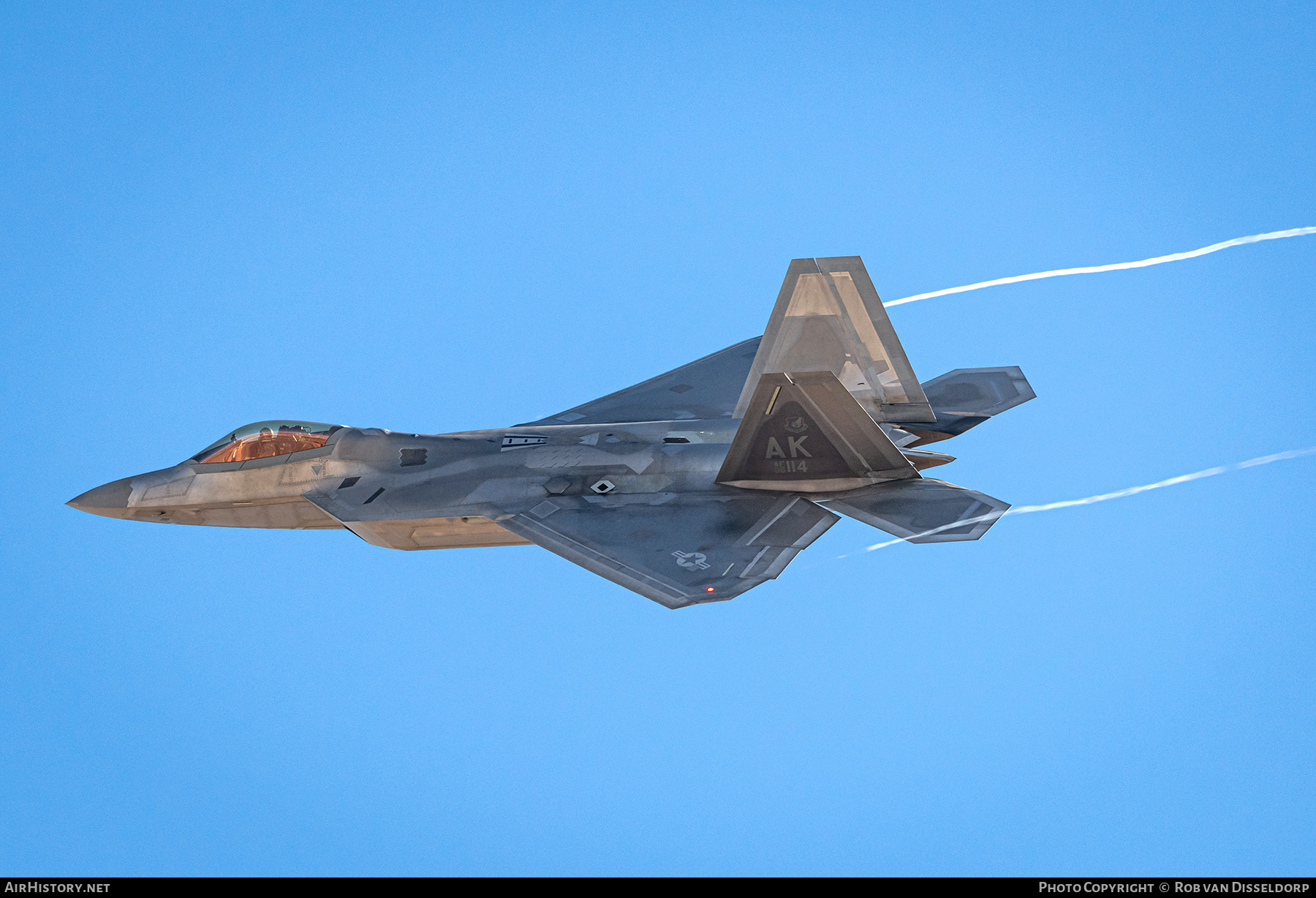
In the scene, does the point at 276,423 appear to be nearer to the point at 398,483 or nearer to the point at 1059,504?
the point at 398,483

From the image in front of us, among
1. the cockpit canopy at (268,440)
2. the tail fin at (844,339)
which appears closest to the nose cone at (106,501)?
the cockpit canopy at (268,440)

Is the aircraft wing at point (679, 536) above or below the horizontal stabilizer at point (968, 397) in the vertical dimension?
below

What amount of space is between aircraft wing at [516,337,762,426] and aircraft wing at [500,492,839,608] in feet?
8.98

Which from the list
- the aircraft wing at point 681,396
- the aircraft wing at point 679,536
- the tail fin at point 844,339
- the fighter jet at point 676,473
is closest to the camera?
the aircraft wing at point 679,536

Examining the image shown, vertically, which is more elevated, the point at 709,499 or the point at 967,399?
the point at 967,399

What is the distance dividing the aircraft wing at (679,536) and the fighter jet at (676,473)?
0.11 feet

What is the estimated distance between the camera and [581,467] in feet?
77.0

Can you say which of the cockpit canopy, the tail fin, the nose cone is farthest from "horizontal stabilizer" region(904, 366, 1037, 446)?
the nose cone

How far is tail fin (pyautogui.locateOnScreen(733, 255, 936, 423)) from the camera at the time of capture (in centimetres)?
2502

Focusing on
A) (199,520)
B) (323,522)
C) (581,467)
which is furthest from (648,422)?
(199,520)

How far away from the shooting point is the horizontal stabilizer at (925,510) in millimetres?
21188

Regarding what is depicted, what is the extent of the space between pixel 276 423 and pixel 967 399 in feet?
38.6

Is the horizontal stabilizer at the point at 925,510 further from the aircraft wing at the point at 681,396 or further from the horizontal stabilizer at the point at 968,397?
the aircraft wing at the point at 681,396

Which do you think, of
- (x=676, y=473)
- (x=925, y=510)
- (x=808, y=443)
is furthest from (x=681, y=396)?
(x=925, y=510)
